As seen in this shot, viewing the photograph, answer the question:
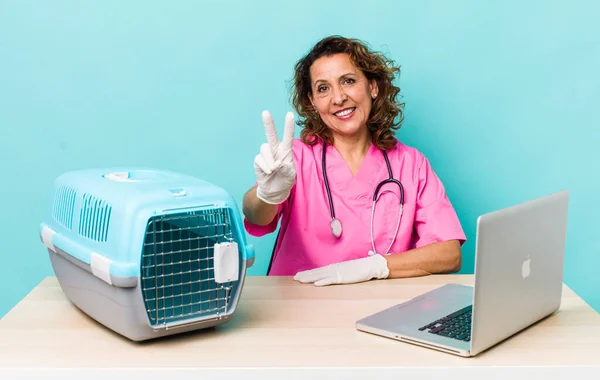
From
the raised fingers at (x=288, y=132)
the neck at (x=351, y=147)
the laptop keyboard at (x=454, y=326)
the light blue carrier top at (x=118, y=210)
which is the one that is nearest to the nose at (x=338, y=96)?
the neck at (x=351, y=147)

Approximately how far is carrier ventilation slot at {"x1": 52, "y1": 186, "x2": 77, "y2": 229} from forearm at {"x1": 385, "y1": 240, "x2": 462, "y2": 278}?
2.50 feet

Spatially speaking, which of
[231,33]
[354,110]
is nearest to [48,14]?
[231,33]

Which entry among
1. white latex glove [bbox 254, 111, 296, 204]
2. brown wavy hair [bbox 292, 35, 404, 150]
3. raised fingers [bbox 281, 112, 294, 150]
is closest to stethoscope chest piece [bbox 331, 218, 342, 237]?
brown wavy hair [bbox 292, 35, 404, 150]

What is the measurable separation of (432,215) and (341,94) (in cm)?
44

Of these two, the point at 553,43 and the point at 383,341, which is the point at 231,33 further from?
the point at 383,341

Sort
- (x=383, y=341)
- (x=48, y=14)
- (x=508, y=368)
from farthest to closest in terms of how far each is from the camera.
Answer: (x=48, y=14) → (x=383, y=341) → (x=508, y=368)

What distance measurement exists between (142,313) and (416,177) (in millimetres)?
1153

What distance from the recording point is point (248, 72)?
259 cm

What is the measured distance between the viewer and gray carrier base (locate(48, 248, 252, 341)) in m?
1.25

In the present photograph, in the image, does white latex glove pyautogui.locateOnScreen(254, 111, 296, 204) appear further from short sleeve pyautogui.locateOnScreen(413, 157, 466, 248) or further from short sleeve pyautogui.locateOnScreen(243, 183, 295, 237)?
short sleeve pyautogui.locateOnScreen(413, 157, 466, 248)

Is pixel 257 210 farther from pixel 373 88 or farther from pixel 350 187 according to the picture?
pixel 373 88

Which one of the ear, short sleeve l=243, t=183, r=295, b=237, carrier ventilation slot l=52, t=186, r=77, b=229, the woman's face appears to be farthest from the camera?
the ear

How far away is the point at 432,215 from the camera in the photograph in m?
2.13

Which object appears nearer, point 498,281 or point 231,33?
point 498,281
